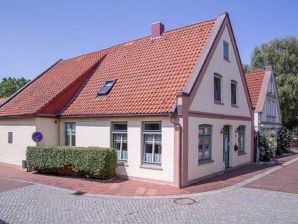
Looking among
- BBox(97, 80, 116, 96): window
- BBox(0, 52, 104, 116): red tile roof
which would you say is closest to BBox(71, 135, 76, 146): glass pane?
BBox(0, 52, 104, 116): red tile roof

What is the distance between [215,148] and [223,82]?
3591mm

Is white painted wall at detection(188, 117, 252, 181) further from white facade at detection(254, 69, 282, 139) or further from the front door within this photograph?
white facade at detection(254, 69, 282, 139)

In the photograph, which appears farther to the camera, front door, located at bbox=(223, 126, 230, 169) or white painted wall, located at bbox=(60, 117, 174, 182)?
front door, located at bbox=(223, 126, 230, 169)

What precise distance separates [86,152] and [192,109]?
4957 millimetres

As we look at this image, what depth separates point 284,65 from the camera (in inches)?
1625

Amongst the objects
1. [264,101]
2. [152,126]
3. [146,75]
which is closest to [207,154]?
[152,126]

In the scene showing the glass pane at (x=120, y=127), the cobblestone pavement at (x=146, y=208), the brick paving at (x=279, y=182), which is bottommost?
the cobblestone pavement at (x=146, y=208)

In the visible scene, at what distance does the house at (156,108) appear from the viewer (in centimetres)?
1377

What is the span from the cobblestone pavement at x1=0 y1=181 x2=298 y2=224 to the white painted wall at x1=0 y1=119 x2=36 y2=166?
6.17m

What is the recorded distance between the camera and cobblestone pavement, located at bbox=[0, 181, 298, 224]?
888cm

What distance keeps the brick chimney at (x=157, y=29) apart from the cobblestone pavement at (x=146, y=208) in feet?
34.7

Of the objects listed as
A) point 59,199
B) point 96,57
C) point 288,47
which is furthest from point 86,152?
point 288,47

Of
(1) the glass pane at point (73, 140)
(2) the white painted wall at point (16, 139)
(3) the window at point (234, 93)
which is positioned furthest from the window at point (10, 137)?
(3) the window at point (234, 93)

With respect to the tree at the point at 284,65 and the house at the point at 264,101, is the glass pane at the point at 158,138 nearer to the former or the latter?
the house at the point at 264,101
